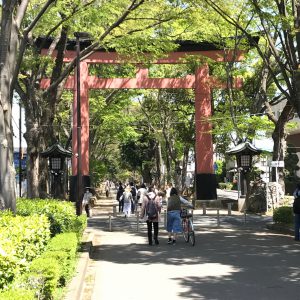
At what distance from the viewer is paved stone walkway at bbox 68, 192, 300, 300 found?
322 inches

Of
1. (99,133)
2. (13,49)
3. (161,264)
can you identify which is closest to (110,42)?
(13,49)

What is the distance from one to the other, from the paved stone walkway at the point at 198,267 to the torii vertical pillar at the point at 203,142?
12.5m

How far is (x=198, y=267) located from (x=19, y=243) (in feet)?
16.2

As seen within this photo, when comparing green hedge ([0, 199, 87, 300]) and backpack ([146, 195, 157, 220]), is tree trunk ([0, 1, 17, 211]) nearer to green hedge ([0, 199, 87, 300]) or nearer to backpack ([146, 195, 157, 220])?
green hedge ([0, 199, 87, 300])

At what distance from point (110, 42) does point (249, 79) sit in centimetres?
1423

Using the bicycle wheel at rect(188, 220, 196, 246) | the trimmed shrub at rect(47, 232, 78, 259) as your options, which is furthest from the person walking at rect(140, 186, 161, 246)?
the trimmed shrub at rect(47, 232, 78, 259)

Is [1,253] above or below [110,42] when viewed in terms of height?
below

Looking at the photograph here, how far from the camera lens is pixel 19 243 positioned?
6578 millimetres

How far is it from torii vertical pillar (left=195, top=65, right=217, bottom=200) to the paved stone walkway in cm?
1250

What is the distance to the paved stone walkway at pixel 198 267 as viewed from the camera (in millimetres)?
8188

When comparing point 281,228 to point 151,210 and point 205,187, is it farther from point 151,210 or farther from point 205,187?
point 205,187

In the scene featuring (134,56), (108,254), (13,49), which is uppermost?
(134,56)

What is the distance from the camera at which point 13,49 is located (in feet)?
36.5

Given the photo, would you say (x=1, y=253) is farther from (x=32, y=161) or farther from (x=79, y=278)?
(x=32, y=161)
